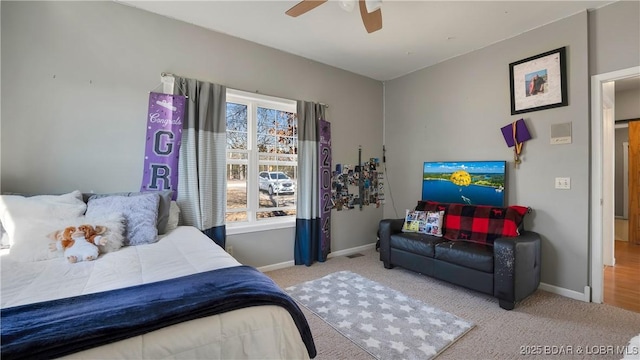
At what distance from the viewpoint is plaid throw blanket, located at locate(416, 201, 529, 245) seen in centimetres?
282

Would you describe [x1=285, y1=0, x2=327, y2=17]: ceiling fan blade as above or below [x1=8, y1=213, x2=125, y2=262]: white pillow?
above

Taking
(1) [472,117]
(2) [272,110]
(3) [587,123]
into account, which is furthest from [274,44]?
(3) [587,123]

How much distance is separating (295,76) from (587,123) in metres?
3.17

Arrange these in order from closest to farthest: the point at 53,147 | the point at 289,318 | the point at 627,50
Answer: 1. the point at 289,318
2. the point at 53,147
3. the point at 627,50

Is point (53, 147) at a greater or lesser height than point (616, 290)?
greater

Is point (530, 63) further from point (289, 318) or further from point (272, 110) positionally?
point (289, 318)

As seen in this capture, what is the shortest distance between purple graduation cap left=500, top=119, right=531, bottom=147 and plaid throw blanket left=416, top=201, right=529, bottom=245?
73cm

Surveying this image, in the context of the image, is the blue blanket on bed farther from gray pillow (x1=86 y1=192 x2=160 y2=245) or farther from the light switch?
the light switch

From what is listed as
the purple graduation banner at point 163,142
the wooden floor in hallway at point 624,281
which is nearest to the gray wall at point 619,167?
the wooden floor in hallway at point 624,281

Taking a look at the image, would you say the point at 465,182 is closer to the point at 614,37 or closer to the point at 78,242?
the point at 614,37

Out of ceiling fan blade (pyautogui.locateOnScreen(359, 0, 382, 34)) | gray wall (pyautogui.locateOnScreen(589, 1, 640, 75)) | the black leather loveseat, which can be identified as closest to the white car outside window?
the black leather loveseat

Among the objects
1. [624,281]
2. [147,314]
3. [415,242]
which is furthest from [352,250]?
[147,314]

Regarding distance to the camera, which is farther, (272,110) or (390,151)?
(390,151)

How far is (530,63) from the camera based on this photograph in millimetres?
2961
